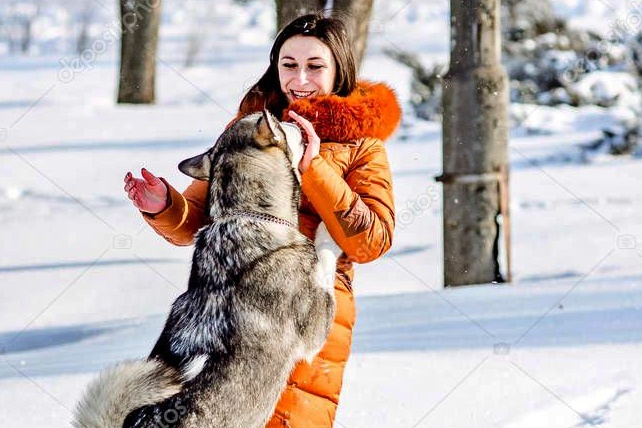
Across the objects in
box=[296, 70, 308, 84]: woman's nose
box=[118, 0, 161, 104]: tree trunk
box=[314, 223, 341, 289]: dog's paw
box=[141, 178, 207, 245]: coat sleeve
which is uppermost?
box=[118, 0, 161, 104]: tree trunk

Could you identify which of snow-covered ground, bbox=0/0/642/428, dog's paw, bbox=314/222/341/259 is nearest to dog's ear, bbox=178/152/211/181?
dog's paw, bbox=314/222/341/259

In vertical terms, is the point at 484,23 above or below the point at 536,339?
above

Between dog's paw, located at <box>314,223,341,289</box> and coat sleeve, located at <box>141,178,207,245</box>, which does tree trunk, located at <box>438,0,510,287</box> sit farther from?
dog's paw, located at <box>314,223,341,289</box>

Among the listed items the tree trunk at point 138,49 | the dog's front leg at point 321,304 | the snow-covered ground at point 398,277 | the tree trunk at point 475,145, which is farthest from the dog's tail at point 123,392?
the tree trunk at point 138,49

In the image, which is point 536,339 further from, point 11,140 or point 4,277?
point 11,140

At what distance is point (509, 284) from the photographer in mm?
6039

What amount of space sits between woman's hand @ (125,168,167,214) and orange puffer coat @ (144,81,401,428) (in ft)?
0.12

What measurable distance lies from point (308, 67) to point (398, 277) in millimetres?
5017

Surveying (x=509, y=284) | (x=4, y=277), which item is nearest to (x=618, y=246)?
(x=509, y=284)

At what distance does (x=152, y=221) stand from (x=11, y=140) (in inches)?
414

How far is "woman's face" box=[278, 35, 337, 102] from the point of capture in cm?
329

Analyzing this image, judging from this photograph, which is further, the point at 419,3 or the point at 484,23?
the point at 419,3

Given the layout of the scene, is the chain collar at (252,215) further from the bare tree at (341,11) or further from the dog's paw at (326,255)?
the bare tree at (341,11)

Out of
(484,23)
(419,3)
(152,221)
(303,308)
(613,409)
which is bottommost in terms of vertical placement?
(613,409)
